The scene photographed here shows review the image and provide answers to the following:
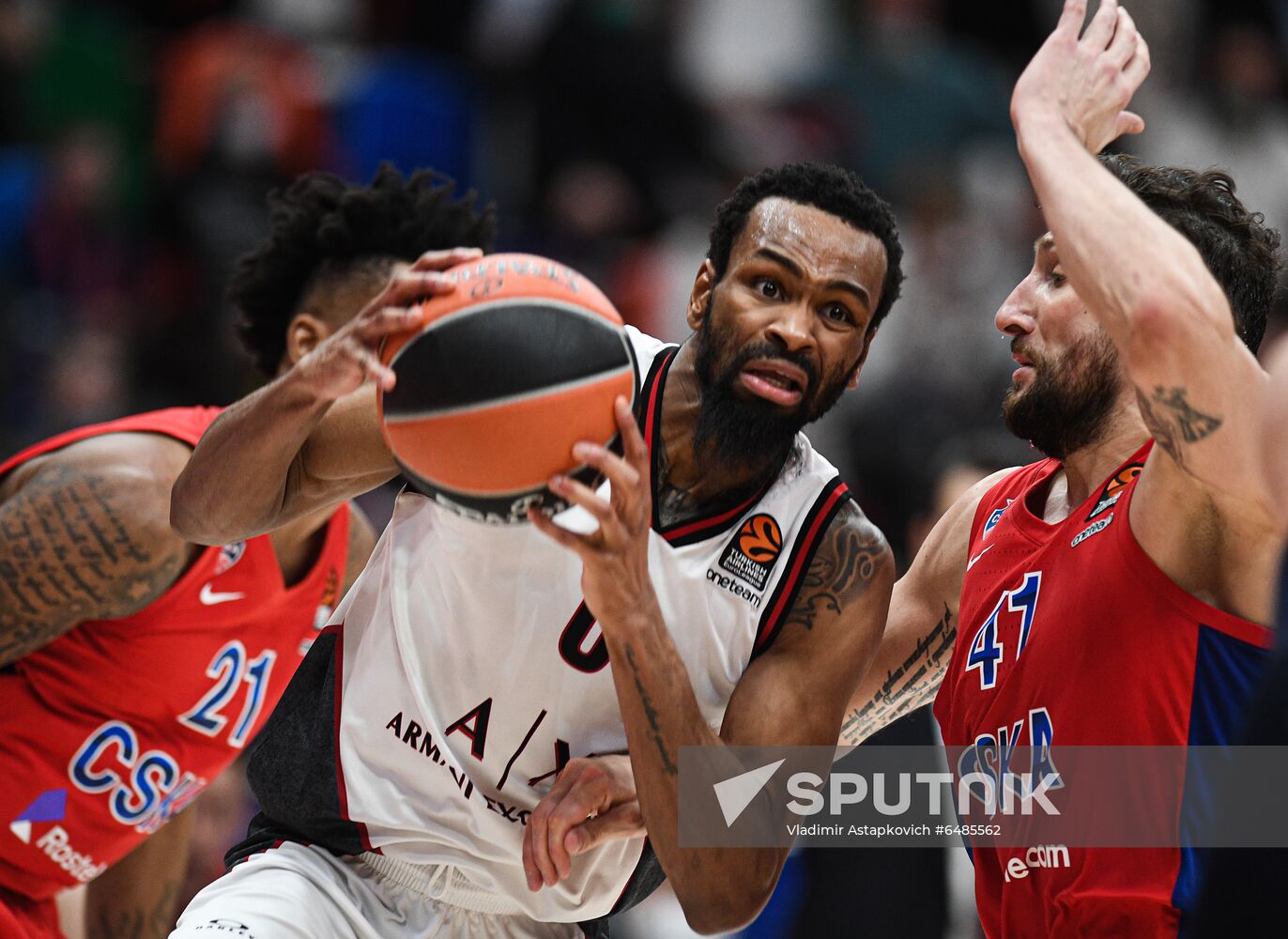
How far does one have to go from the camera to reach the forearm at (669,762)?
3.45 meters

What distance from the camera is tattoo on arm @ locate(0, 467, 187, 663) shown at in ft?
14.1

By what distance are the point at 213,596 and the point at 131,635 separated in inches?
9.8

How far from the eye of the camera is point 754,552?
387 centimetres

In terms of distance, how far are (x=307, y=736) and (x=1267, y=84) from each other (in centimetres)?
927

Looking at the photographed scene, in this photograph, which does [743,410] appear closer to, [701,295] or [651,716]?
[701,295]

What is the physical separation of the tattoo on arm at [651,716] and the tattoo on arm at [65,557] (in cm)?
159

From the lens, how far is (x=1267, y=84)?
10969mm

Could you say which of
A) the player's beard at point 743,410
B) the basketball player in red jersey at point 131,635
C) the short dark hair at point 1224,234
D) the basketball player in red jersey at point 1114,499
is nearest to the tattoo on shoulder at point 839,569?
the player's beard at point 743,410

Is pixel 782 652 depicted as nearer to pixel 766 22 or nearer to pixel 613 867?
pixel 613 867

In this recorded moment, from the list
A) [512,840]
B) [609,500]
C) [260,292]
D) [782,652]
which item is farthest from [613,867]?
[260,292]

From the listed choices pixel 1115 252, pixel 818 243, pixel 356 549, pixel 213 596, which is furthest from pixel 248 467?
pixel 1115 252

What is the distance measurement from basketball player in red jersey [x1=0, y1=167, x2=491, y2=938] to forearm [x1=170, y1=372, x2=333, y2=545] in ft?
1.70

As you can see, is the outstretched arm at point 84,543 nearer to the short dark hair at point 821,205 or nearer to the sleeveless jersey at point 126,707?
the sleeveless jersey at point 126,707

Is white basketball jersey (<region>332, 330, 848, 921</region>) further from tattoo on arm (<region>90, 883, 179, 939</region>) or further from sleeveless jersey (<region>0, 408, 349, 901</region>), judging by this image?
tattoo on arm (<region>90, 883, 179, 939</region>)
